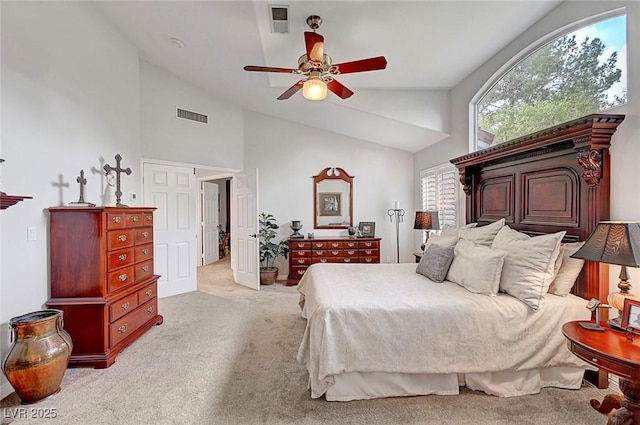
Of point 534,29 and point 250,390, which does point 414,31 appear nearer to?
point 534,29

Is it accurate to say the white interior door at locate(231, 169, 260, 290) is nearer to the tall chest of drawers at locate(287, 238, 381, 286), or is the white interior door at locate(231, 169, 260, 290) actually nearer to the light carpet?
the tall chest of drawers at locate(287, 238, 381, 286)

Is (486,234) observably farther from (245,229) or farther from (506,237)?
(245,229)

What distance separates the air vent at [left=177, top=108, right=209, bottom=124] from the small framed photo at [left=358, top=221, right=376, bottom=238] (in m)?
3.40

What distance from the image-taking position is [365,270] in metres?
3.41

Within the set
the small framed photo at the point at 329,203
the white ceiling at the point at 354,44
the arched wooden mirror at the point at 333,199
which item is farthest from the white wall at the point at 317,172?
the white ceiling at the point at 354,44

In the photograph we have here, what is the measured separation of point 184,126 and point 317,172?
253cm

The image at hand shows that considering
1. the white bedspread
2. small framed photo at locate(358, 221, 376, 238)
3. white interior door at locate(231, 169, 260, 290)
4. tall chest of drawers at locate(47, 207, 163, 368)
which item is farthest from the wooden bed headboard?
tall chest of drawers at locate(47, 207, 163, 368)

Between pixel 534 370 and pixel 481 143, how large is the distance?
9.20ft

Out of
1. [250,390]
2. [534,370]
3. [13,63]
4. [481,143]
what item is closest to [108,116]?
[13,63]

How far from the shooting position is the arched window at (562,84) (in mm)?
2340

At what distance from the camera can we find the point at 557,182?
2637 mm

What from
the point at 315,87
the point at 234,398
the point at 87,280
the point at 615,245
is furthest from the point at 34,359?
the point at 615,245

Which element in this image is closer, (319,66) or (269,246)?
(319,66)

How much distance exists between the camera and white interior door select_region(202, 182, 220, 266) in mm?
7859
